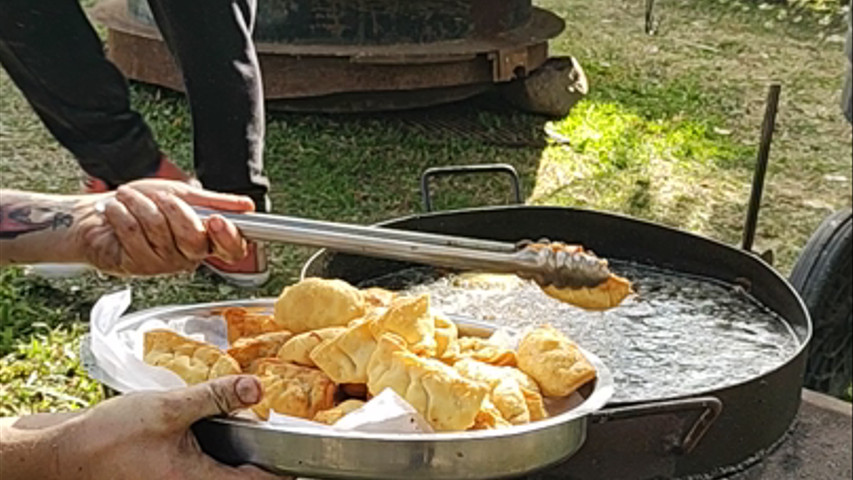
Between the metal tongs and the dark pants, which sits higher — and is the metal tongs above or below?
above

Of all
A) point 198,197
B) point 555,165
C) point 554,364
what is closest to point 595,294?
point 554,364

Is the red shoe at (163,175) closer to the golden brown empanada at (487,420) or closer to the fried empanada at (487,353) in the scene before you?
the fried empanada at (487,353)

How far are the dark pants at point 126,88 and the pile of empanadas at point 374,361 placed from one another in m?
1.27

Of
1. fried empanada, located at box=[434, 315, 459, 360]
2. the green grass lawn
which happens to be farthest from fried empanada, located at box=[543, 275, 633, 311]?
the green grass lawn

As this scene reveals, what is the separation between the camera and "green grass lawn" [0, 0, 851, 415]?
270 cm

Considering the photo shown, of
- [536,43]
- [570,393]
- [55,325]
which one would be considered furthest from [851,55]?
[536,43]

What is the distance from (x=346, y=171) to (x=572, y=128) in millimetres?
869

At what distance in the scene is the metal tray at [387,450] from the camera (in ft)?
3.28

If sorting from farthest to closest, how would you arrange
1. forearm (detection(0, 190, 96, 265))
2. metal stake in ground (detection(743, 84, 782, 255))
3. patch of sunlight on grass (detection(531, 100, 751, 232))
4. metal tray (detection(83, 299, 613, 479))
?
1. patch of sunlight on grass (detection(531, 100, 751, 232))
2. metal stake in ground (detection(743, 84, 782, 255))
3. forearm (detection(0, 190, 96, 265))
4. metal tray (detection(83, 299, 613, 479))

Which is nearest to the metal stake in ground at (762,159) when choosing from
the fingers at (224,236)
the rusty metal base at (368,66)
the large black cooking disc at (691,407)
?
the large black cooking disc at (691,407)

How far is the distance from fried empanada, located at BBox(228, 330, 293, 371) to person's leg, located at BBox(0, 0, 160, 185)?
1.52m

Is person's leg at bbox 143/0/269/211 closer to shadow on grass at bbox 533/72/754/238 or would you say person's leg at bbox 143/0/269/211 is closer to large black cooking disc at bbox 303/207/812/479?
large black cooking disc at bbox 303/207/812/479

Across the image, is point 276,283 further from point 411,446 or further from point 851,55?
point 851,55

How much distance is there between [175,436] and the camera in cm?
106
